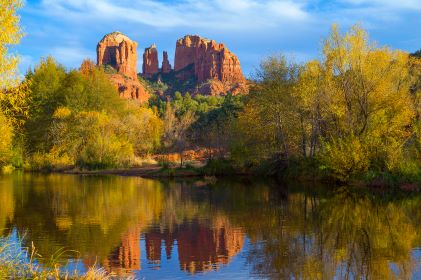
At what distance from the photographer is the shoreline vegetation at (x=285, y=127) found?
3509 cm

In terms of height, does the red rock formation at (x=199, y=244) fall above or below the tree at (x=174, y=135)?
below

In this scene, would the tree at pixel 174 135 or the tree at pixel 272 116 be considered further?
the tree at pixel 174 135

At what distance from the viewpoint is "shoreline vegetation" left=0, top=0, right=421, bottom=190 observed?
35094 mm

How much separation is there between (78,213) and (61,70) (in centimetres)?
5388

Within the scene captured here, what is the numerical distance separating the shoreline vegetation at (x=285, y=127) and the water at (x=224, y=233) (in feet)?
17.1

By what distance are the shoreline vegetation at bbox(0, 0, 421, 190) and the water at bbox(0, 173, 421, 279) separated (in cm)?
523

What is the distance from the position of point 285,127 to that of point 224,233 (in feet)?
87.6

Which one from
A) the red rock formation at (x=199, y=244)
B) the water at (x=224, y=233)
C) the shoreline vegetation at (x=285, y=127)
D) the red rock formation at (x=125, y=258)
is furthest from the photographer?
the shoreline vegetation at (x=285, y=127)

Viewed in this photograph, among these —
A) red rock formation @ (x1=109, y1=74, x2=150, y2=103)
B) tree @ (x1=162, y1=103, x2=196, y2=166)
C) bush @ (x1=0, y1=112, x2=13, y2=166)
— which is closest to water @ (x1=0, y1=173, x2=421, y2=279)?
bush @ (x1=0, y1=112, x2=13, y2=166)

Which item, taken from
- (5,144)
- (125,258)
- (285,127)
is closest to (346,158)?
(285,127)

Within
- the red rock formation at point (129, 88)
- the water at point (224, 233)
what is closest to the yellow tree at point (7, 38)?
the water at point (224, 233)

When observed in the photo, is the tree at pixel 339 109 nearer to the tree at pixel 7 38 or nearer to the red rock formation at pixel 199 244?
the red rock formation at pixel 199 244

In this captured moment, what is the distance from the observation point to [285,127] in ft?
146

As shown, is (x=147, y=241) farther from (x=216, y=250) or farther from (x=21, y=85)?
(x=21, y=85)
